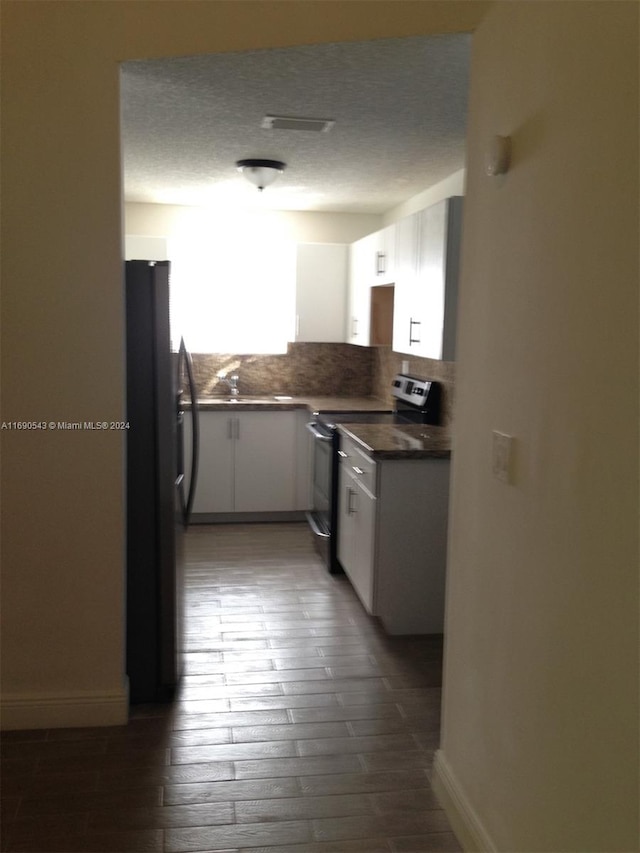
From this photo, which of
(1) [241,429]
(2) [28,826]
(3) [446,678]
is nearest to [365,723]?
(3) [446,678]

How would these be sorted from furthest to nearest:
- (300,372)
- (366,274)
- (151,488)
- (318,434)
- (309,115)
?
1. (300,372)
2. (366,274)
3. (318,434)
4. (309,115)
5. (151,488)

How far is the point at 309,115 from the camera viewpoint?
329cm

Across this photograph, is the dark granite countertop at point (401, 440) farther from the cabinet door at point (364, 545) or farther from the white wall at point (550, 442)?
the white wall at point (550, 442)

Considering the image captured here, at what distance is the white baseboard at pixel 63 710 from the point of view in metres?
2.82

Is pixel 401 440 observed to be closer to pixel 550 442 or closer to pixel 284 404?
pixel 284 404

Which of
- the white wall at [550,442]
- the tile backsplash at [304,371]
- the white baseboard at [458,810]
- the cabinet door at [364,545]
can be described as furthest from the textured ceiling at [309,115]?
the white baseboard at [458,810]

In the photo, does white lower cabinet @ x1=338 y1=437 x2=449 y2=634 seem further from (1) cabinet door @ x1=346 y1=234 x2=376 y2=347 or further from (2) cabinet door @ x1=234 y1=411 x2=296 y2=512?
(2) cabinet door @ x1=234 y1=411 x2=296 y2=512

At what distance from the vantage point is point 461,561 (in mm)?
2293

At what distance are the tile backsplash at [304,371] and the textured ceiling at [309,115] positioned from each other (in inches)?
57.6

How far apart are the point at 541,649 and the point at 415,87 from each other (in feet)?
6.96

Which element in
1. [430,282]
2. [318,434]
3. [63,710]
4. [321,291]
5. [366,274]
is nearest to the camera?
[63,710]

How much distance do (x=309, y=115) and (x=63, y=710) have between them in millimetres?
2627

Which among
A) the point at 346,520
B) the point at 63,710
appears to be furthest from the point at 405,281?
the point at 63,710

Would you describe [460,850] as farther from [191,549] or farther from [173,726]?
[191,549]
